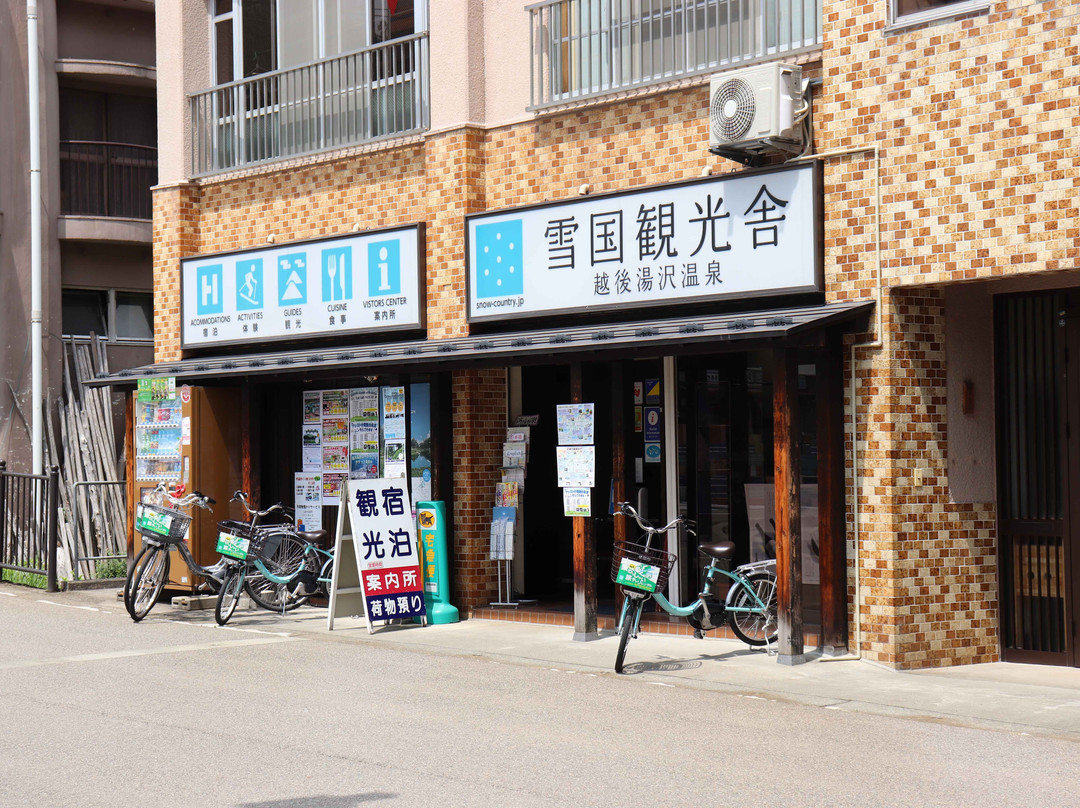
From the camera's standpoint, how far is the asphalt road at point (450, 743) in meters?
7.05

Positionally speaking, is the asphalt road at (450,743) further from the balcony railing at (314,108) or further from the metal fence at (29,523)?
the balcony railing at (314,108)

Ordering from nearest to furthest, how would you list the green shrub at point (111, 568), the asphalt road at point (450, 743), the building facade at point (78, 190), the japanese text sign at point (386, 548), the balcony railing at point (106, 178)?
the asphalt road at point (450, 743), the japanese text sign at point (386, 548), the green shrub at point (111, 568), the building facade at point (78, 190), the balcony railing at point (106, 178)

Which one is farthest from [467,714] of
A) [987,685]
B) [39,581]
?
[39,581]

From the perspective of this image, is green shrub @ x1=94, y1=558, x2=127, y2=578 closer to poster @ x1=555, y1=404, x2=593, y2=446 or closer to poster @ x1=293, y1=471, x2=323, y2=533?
poster @ x1=293, y1=471, x2=323, y2=533

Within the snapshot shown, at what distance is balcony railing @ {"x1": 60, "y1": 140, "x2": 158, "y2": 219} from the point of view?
955 inches

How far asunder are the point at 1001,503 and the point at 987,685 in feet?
6.39

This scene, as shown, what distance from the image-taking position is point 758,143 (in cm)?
1157

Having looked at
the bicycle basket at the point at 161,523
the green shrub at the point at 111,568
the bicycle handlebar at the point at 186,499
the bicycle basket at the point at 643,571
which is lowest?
the green shrub at the point at 111,568

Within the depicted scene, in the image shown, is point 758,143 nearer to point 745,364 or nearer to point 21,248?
point 745,364

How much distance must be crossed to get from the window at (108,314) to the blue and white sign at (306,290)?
25.1ft

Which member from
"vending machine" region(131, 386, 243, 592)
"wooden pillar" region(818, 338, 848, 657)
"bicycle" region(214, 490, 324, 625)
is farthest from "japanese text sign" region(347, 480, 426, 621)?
"wooden pillar" region(818, 338, 848, 657)

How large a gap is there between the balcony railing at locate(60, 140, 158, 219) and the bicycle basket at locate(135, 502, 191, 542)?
11521mm

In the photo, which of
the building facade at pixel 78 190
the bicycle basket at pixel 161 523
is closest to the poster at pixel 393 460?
the bicycle basket at pixel 161 523

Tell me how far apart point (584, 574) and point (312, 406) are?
4.81 metres
